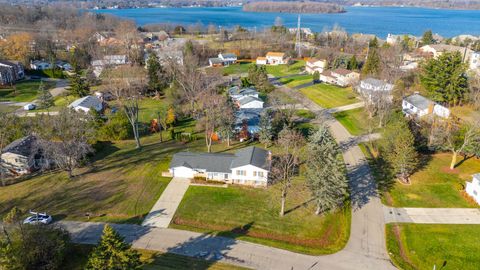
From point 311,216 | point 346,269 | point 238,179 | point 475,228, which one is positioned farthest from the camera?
point 238,179

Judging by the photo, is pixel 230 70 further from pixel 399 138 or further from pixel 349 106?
pixel 399 138

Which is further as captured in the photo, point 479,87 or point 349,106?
point 349,106

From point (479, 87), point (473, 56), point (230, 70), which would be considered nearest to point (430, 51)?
point (473, 56)


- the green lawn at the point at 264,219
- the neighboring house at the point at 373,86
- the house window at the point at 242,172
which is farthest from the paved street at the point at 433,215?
the neighboring house at the point at 373,86

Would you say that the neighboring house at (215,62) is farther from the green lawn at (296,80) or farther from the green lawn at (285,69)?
the green lawn at (296,80)

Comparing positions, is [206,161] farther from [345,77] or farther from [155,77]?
[345,77]
